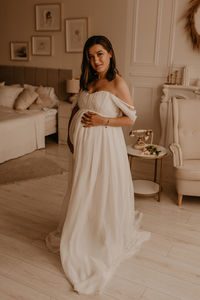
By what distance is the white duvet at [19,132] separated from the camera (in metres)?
4.30

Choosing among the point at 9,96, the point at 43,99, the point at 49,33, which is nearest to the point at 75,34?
the point at 49,33

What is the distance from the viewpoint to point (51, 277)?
2072 mm

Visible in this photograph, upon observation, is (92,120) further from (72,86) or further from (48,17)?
(48,17)

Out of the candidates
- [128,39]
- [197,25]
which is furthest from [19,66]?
[197,25]

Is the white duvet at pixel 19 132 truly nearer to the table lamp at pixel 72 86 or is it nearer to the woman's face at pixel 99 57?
the table lamp at pixel 72 86

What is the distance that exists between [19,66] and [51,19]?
1151mm

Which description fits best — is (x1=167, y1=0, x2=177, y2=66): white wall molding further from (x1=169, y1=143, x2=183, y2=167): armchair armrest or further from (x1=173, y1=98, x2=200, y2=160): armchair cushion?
(x1=169, y1=143, x2=183, y2=167): armchair armrest

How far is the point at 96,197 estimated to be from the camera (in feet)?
7.11

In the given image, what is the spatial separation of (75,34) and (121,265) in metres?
4.20

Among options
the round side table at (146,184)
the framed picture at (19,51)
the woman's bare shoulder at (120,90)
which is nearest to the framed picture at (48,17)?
the framed picture at (19,51)

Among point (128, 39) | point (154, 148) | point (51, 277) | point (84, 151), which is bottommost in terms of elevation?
point (51, 277)

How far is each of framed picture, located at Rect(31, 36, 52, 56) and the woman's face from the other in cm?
388

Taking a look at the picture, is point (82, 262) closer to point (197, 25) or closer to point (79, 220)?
point (79, 220)

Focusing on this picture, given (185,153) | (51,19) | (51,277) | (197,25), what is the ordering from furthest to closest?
(51,19)
(197,25)
(185,153)
(51,277)
